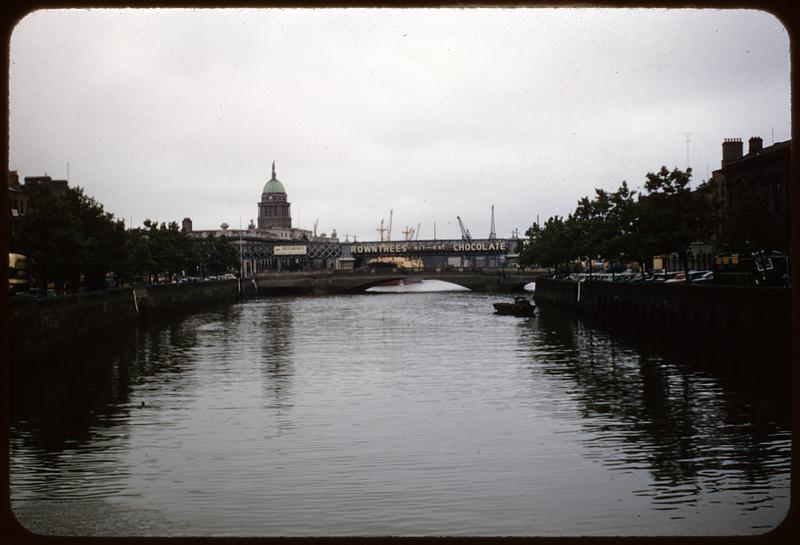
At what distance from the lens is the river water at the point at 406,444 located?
616 inches

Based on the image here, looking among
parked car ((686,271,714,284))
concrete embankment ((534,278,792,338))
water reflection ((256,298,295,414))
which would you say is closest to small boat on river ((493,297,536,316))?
concrete embankment ((534,278,792,338))

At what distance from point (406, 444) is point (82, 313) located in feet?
124

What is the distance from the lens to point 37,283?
70438mm

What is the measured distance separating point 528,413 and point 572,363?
15362 millimetres

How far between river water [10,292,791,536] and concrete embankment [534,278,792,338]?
154 centimetres

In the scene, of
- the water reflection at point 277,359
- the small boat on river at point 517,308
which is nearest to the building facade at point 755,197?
the small boat on river at point 517,308

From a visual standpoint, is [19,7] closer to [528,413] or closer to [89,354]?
[528,413]

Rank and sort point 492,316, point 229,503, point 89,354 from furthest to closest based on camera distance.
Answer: point 492,316, point 89,354, point 229,503

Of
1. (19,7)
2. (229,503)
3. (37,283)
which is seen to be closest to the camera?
(19,7)

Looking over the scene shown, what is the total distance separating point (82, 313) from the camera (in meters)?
54.5

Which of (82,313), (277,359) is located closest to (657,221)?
(277,359)

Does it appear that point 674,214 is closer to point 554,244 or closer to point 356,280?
point 554,244

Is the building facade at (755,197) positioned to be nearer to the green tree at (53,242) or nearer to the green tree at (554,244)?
the green tree at (554,244)

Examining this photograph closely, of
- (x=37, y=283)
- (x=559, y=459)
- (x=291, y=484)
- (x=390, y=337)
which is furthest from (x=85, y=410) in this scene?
(x=37, y=283)
